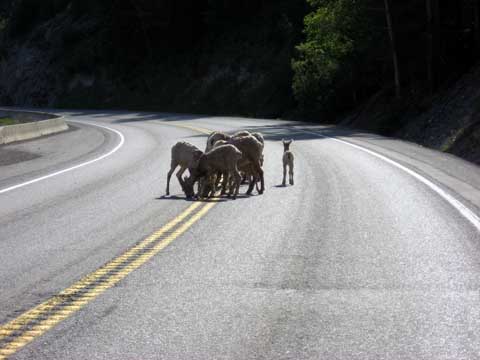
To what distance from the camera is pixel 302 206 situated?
1384 cm

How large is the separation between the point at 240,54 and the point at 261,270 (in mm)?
59050

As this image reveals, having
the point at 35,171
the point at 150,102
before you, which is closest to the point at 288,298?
the point at 35,171

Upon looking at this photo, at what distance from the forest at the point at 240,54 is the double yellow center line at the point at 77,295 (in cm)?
2654

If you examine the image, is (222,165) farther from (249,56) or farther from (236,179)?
(249,56)

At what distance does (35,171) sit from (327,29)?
73.9 ft

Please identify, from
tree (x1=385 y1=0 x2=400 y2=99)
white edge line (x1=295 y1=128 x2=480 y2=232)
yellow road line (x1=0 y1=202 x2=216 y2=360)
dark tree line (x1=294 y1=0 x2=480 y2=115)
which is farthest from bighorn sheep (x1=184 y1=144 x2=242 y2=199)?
tree (x1=385 y1=0 x2=400 y2=99)

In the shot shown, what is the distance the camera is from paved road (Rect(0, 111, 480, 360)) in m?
6.64

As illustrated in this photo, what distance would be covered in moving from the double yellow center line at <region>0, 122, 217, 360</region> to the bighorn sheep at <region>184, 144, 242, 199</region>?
11.0 ft

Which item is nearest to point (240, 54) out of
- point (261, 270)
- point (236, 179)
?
point (236, 179)

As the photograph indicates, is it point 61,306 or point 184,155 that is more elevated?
point 184,155

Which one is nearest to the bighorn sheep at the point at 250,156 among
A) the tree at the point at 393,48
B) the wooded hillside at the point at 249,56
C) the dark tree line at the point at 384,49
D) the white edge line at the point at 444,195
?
the white edge line at the point at 444,195

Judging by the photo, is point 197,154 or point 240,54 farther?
point 240,54

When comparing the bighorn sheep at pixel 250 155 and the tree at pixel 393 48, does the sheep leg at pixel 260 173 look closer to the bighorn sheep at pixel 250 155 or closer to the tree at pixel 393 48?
the bighorn sheep at pixel 250 155

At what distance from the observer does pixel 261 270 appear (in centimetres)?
909
